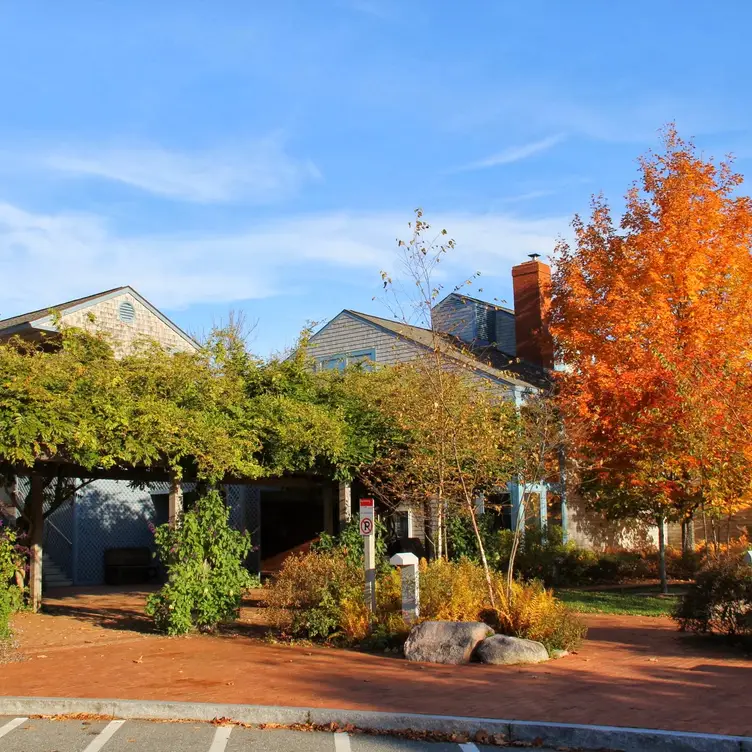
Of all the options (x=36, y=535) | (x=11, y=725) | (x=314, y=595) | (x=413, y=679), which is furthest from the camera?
(x=36, y=535)

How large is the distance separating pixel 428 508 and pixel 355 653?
21.1ft

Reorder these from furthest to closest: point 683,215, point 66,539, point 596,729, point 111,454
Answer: point 66,539, point 683,215, point 111,454, point 596,729

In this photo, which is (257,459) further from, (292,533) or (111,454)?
(292,533)

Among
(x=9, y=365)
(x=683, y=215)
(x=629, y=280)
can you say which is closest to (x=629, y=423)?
(x=629, y=280)

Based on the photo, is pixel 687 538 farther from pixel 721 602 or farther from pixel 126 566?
pixel 126 566

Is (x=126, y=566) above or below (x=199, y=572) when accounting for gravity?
→ below

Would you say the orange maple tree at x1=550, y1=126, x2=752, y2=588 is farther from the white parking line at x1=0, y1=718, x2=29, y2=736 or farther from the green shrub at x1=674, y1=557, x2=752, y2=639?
the white parking line at x1=0, y1=718, x2=29, y2=736

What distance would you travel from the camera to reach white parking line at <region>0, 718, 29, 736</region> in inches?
284

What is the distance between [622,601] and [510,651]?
7981 mm

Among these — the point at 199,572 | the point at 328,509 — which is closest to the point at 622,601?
the point at 328,509

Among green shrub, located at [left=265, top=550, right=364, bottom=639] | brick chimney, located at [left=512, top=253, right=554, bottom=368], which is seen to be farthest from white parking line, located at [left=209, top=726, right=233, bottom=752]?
brick chimney, located at [left=512, top=253, right=554, bottom=368]

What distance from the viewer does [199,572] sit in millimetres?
13125

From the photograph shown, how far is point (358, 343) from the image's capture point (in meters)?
26.7

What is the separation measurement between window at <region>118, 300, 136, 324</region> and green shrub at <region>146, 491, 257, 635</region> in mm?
10981
